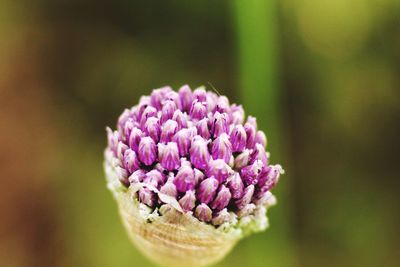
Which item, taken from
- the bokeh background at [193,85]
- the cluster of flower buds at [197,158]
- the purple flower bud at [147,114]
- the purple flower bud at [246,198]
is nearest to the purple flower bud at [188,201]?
the cluster of flower buds at [197,158]

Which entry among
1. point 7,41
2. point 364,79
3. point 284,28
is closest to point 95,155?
point 7,41

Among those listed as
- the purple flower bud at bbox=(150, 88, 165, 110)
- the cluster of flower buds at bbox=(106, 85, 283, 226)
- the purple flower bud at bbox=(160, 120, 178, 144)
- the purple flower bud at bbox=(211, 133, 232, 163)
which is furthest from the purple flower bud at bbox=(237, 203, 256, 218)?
the purple flower bud at bbox=(150, 88, 165, 110)

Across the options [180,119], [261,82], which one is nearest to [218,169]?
[180,119]

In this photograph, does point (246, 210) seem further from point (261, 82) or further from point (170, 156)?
point (261, 82)

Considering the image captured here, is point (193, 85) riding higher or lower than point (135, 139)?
higher

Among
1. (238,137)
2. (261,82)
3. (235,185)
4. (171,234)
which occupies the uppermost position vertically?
(261,82)

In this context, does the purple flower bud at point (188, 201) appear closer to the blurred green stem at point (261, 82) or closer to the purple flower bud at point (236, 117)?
the purple flower bud at point (236, 117)

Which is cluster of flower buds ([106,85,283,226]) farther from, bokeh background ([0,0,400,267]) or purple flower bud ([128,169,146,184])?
bokeh background ([0,0,400,267])
